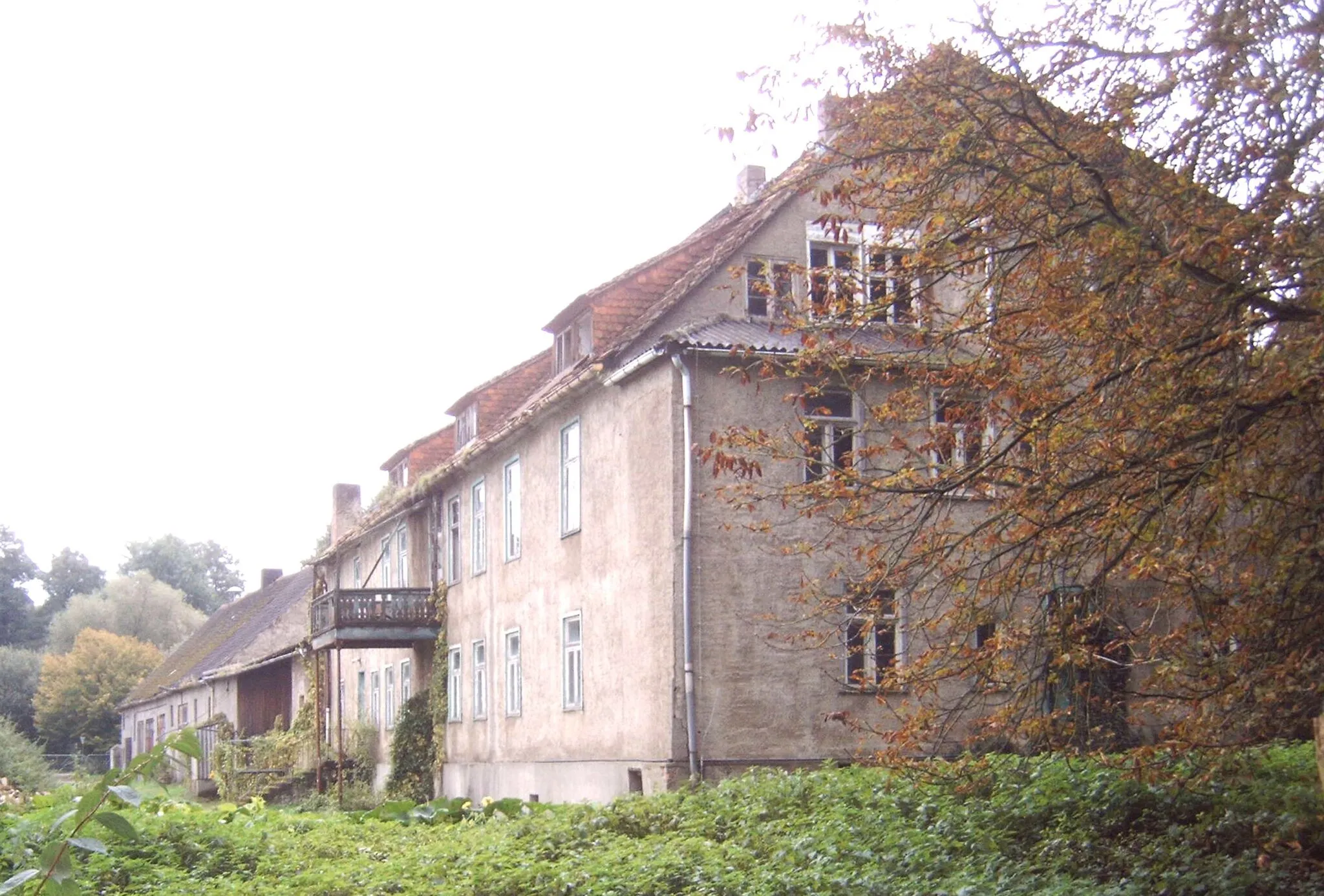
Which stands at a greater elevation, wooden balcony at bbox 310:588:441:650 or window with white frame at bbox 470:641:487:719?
wooden balcony at bbox 310:588:441:650

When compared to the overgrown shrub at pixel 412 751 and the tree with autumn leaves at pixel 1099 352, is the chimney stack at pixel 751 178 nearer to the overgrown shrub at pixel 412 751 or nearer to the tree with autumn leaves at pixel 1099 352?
the overgrown shrub at pixel 412 751

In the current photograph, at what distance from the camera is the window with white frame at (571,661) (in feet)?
74.8

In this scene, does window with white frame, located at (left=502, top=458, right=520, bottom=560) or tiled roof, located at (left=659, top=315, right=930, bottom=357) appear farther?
window with white frame, located at (left=502, top=458, right=520, bottom=560)

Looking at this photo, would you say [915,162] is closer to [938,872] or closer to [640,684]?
[938,872]

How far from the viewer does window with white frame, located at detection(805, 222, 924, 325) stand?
9.78m

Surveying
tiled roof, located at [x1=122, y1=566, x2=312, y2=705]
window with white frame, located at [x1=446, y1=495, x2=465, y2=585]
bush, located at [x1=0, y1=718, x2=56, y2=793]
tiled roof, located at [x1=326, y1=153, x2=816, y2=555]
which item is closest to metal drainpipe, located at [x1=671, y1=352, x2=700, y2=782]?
tiled roof, located at [x1=326, y1=153, x2=816, y2=555]

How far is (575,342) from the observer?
82.1ft

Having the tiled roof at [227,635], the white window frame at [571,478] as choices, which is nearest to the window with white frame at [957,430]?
the white window frame at [571,478]

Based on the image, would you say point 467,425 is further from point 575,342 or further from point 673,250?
point 673,250

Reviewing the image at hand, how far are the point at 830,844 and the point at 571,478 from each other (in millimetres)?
12453

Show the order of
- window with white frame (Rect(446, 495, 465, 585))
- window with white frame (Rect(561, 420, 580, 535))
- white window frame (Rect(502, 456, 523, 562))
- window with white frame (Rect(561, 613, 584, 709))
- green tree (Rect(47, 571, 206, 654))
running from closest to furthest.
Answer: window with white frame (Rect(561, 613, 584, 709))
window with white frame (Rect(561, 420, 580, 535))
white window frame (Rect(502, 456, 523, 562))
window with white frame (Rect(446, 495, 465, 585))
green tree (Rect(47, 571, 206, 654))

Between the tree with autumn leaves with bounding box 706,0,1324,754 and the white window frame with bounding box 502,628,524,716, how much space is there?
607 inches

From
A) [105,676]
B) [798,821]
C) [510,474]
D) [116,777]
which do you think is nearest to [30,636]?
[105,676]

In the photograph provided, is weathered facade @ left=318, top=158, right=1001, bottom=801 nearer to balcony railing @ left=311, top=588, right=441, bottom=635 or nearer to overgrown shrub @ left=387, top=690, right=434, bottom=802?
overgrown shrub @ left=387, top=690, right=434, bottom=802
